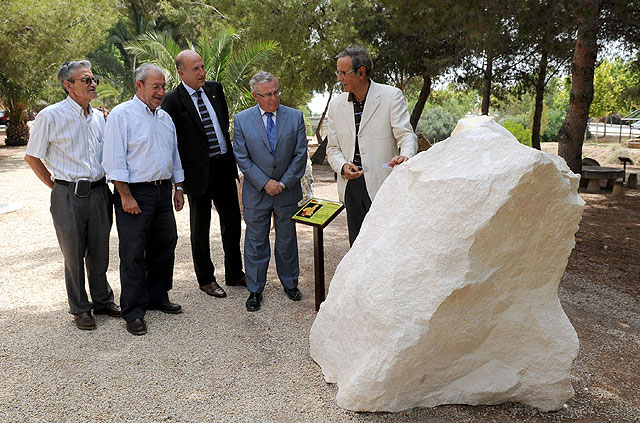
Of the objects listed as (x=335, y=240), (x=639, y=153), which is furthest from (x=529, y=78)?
(x=335, y=240)

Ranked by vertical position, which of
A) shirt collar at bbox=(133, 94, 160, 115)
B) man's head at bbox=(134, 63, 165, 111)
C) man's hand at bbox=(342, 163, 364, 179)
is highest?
man's head at bbox=(134, 63, 165, 111)

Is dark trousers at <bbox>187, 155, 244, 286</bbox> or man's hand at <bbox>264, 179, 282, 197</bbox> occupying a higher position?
man's hand at <bbox>264, 179, 282, 197</bbox>

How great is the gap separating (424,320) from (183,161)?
2566mm

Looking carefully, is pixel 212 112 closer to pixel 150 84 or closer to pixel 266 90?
pixel 266 90

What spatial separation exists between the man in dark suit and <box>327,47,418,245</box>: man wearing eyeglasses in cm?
99

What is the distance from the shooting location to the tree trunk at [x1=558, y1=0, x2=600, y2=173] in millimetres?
6887

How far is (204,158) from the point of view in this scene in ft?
14.6

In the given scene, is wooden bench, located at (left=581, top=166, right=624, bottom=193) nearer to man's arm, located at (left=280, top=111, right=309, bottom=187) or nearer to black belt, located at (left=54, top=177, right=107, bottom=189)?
man's arm, located at (left=280, top=111, right=309, bottom=187)

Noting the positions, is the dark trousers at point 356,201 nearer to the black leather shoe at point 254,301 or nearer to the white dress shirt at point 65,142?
the black leather shoe at point 254,301

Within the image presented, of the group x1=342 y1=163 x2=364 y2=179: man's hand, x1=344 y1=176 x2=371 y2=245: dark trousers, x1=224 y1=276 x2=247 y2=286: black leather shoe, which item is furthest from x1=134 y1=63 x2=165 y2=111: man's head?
x1=224 y1=276 x2=247 y2=286: black leather shoe

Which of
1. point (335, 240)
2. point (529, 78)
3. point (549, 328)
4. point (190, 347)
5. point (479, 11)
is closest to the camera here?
point (549, 328)

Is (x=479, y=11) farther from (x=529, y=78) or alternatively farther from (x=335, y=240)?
(x=529, y=78)

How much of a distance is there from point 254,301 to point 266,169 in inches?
43.2

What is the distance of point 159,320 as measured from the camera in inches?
169
